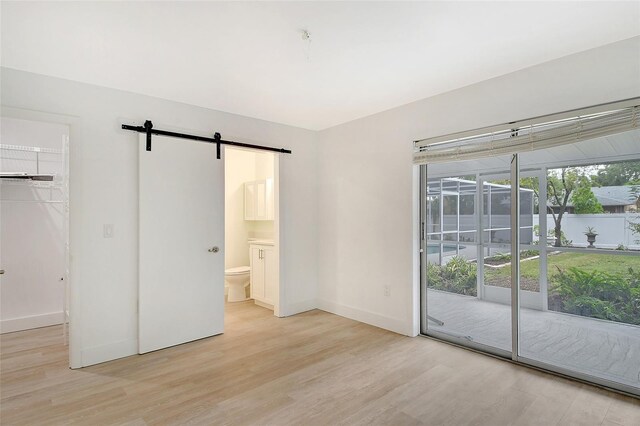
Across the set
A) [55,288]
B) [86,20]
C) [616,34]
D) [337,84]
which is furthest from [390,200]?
[55,288]

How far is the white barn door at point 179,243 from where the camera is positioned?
10.7 ft

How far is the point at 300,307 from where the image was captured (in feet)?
14.9

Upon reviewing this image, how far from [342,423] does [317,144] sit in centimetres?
354

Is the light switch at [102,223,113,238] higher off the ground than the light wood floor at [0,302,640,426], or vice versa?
the light switch at [102,223,113,238]

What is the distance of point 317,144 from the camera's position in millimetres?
4789

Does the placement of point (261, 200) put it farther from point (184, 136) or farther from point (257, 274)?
point (184, 136)

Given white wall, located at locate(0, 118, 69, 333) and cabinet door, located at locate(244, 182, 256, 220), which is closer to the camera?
white wall, located at locate(0, 118, 69, 333)

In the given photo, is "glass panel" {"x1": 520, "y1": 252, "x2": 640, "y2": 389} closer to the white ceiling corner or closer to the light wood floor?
the light wood floor

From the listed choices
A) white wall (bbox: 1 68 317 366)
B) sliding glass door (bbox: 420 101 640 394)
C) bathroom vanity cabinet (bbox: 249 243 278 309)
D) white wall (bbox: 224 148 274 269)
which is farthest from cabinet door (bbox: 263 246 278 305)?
sliding glass door (bbox: 420 101 640 394)

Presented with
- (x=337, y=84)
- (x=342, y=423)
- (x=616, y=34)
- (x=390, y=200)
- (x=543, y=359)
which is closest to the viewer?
(x=342, y=423)

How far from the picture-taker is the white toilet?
5.00 m

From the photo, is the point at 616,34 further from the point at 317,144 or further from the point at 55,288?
the point at 55,288

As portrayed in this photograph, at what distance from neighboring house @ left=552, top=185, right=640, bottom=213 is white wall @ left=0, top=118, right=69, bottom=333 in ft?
17.7

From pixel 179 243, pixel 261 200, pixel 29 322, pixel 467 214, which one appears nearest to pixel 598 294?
pixel 467 214
